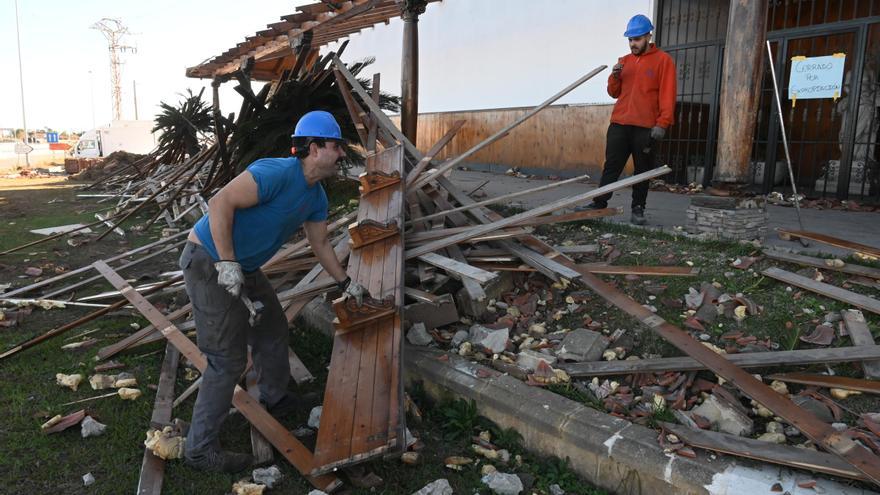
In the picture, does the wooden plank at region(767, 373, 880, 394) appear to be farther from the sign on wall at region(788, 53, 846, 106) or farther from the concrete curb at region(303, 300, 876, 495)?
the sign on wall at region(788, 53, 846, 106)

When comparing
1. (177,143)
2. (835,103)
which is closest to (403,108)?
(835,103)

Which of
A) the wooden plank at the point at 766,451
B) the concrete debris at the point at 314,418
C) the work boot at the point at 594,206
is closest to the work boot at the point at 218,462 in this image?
the concrete debris at the point at 314,418

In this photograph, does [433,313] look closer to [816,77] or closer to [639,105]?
[639,105]

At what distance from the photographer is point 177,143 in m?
13.1

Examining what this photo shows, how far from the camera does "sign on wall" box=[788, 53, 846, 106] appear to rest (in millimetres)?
6922

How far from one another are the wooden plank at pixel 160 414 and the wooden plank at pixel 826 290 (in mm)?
4052

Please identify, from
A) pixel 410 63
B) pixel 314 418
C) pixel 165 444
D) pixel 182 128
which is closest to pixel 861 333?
pixel 314 418

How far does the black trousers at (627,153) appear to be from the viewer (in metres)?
5.62

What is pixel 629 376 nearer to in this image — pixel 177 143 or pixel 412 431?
pixel 412 431

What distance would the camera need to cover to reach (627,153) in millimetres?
5805

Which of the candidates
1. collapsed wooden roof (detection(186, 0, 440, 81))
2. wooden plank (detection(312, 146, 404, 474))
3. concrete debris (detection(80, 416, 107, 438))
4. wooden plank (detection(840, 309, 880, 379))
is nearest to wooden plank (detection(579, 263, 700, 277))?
wooden plank (detection(840, 309, 880, 379))

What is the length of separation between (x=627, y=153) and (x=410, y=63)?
3291 millimetres

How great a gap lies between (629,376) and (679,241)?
2060mm

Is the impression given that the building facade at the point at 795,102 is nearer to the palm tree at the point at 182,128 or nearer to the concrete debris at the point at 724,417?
the concrete debris at the point at 724,417
